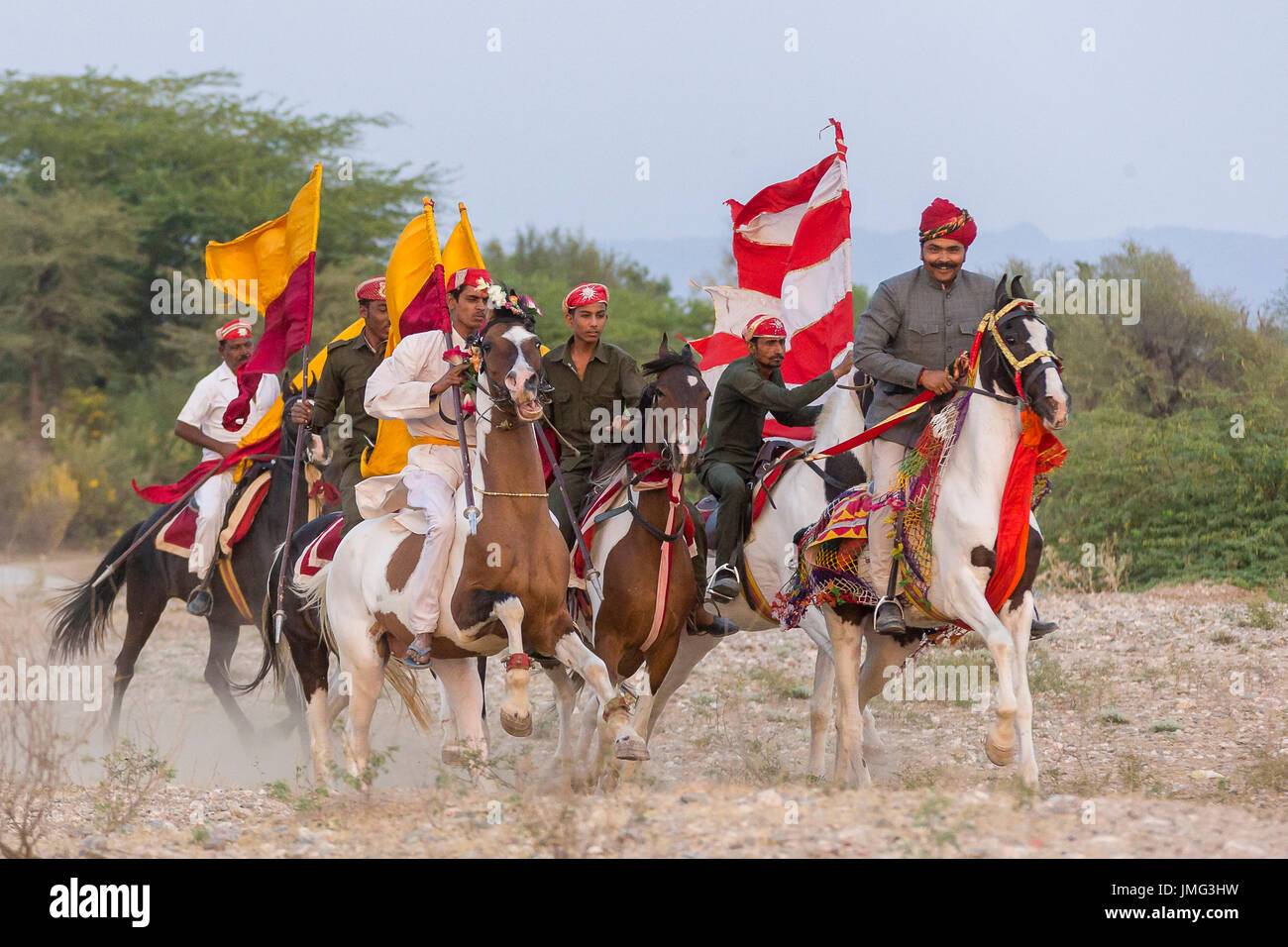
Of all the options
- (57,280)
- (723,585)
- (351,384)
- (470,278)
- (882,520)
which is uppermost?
(57,280)

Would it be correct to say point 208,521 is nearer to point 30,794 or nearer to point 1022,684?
point 30,794

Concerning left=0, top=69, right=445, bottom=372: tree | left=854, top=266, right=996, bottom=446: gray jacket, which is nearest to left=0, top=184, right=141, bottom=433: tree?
left=0, top=69, right=445, bottom=372: tree

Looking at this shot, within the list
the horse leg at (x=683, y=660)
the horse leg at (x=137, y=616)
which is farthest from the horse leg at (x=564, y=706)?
the horse leg at (x=137, y=616)

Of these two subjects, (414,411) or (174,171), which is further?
(174,171)

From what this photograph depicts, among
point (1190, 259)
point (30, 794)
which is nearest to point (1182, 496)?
point (1190, 259)

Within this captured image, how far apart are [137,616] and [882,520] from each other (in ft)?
21.8

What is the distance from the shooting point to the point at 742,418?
10.4 meters

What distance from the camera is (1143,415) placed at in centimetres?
2070

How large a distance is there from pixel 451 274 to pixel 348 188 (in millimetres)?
28034

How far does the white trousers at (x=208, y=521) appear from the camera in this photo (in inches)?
466

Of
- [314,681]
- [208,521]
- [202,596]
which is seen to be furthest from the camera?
[202,596]

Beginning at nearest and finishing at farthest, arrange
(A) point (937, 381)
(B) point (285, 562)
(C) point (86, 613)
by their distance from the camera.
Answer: (A) point (937, 381) → (B) point (285, 562) → (C) point (86, 613)

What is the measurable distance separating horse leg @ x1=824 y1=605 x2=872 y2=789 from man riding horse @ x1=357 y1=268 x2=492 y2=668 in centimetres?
239
